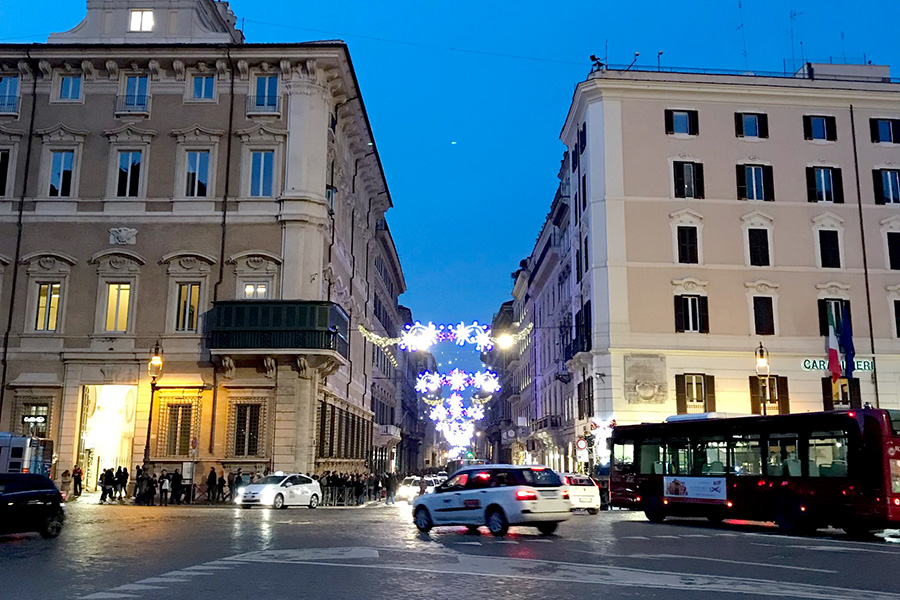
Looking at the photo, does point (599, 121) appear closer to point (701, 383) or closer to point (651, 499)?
point (701, 383)

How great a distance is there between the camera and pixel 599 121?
44000 millimetres

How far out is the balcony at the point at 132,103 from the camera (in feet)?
127

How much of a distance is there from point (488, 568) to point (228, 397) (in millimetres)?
24723

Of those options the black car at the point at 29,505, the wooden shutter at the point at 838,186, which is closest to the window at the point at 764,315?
the wooden shutter at the point at 838,186

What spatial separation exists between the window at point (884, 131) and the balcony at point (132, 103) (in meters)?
35.7

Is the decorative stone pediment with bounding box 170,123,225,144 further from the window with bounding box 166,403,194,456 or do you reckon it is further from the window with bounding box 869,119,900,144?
the window with bounding box 869,119,900,144

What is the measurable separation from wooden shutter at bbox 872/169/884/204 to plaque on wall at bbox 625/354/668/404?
14.5 m

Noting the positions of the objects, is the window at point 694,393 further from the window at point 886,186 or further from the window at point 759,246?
the window at point 886,186

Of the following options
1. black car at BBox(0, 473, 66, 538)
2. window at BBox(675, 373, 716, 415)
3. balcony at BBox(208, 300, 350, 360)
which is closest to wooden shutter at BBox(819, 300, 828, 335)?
window at BBox(675, 373, 716, 415)

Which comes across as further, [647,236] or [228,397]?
[647,236]

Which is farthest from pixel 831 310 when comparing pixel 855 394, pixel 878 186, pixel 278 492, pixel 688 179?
pixel 278 492

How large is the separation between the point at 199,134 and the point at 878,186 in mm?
33423

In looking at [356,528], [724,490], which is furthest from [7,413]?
[724,490]

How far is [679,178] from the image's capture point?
1729 inches
